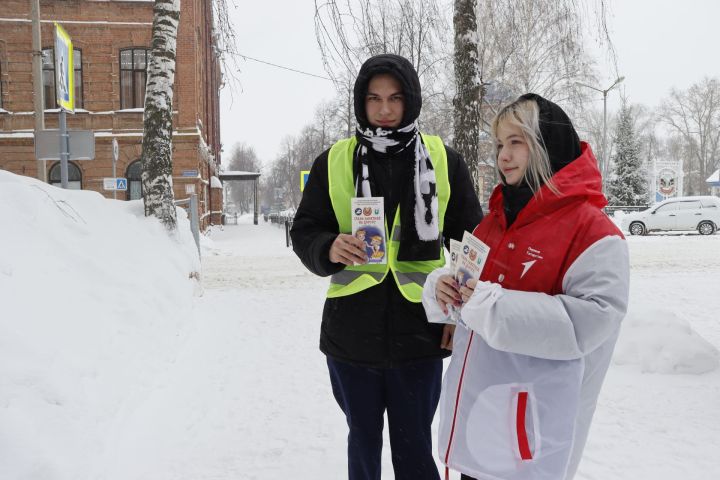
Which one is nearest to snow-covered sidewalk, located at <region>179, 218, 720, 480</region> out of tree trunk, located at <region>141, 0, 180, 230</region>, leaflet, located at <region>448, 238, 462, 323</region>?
leaflet, located at <region>448, 238, 462, 323</region>

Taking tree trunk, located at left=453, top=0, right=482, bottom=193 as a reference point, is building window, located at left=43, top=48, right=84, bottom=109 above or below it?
above

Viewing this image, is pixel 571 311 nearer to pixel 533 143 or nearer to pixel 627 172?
pixel 533 143

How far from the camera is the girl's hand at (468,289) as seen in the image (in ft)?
5.86

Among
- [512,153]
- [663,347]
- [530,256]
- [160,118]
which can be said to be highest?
[160,118]

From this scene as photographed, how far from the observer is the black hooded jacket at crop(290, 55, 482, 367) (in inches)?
88.1

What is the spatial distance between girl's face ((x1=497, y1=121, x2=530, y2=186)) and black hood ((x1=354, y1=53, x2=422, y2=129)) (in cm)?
42

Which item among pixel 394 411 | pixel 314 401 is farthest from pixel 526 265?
pixel 314 401

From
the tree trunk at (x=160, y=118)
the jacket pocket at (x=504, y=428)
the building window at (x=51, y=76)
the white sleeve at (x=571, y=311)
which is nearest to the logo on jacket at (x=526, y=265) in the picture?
the white sleeve at (x=571, y=311)

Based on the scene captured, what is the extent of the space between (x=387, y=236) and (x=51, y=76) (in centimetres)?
2641

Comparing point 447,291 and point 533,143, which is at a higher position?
point 533,143

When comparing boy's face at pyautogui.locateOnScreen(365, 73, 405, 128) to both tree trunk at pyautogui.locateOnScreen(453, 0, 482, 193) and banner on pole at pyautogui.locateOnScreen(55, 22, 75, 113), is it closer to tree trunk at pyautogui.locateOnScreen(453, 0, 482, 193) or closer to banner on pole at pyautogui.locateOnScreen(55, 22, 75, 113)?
tree trunk at pyautogui.locateOnScreen(453, 0, 482, 193)

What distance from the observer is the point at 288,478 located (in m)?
3.16

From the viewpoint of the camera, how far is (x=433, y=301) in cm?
205

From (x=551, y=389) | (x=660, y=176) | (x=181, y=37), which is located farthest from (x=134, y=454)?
(x=660, y=176)
